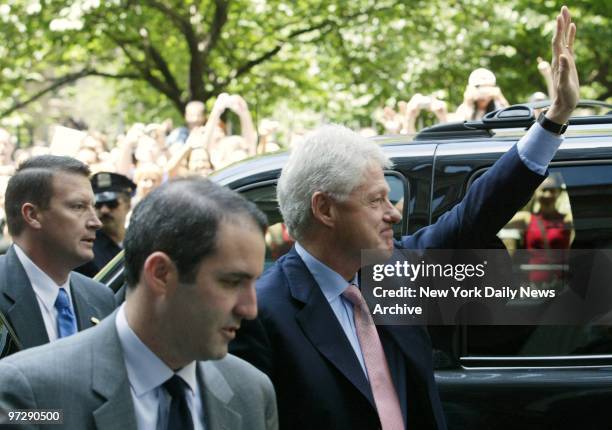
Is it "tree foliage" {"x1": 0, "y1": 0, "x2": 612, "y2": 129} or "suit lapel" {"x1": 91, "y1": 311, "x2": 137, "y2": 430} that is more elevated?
"tree foliage" {"x1": 0, "y1": 0, "x2": 612, "y2": 129}

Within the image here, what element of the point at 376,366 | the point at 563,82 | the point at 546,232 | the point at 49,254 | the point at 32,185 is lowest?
the point at 376,366

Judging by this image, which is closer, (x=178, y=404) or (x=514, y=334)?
(x=178, y=404)

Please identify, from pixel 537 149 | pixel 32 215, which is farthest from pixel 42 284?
pixel 537 149

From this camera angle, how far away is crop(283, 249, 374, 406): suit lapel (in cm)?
312

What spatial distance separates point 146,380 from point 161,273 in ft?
0.71

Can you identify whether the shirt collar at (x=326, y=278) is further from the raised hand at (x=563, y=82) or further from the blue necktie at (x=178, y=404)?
the blue necktie at (x=178, y=404)

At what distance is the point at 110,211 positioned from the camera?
690 cm

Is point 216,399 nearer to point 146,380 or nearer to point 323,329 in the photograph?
point 146,380

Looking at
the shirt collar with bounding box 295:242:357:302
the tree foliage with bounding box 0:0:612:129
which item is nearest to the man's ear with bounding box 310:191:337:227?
the shirt collar with bounding box 295:242:357:302

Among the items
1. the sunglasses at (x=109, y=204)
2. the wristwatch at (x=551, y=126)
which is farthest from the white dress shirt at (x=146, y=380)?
the sunglasses at (x=109, y=204)

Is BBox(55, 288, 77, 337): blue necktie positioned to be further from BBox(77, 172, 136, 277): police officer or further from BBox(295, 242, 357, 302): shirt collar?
BBox(77, 172, 136, 277): police officer

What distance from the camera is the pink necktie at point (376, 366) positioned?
3146 mm

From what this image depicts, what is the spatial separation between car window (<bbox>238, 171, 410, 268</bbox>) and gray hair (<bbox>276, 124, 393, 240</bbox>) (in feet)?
2.81

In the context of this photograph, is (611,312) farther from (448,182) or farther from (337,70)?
(337,70)
